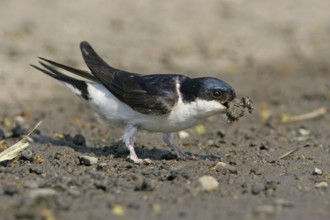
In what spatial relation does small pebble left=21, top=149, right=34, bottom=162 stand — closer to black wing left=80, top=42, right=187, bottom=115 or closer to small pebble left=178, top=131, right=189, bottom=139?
black wing left=80, top=42, right=187, bottom=115

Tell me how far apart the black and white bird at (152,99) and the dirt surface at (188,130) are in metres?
0.32

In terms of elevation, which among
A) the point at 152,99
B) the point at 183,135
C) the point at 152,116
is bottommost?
the point at 183,135

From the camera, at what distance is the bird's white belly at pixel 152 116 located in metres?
6.74

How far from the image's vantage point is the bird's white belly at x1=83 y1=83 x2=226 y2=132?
22.1 feet

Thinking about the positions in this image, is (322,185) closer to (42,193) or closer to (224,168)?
(224,168)

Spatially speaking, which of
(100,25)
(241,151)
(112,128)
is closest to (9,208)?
(241,151)

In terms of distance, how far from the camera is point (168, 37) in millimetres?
12109

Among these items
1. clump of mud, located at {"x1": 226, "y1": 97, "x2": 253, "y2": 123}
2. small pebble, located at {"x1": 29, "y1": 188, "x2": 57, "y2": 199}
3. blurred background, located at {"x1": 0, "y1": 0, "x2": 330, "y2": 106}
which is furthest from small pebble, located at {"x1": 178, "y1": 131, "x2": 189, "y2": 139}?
small pebble, located at {"x1": 29, "y1": 188, "x2": 57, "y2": 199}

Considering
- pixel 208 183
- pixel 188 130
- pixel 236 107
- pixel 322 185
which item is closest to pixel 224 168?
pixel 236 107

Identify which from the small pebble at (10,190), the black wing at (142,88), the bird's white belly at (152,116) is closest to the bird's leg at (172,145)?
the bird's white belly at (152,116)

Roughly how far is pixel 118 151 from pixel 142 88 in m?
0.67

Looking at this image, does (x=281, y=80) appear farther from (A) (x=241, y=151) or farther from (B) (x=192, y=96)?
(B) (x=192, y=96)

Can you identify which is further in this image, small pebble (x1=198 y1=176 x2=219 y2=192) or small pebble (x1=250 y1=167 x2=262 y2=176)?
small pebble (x1=250 y1=167 x2=262 y2=176)

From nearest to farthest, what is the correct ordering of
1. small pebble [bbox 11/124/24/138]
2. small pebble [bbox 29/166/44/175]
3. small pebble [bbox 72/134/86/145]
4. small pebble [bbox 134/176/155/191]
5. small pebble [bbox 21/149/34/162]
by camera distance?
1. small pebble [bbox 134/176/155/191]
2. small pebble [bbox 29/166/44/175]
3. small pebble [bbox 21/149/34/162]
4. small pebble [bbox 72/134/86/145]
5. small pebble [bbox 11/124/24/138]
